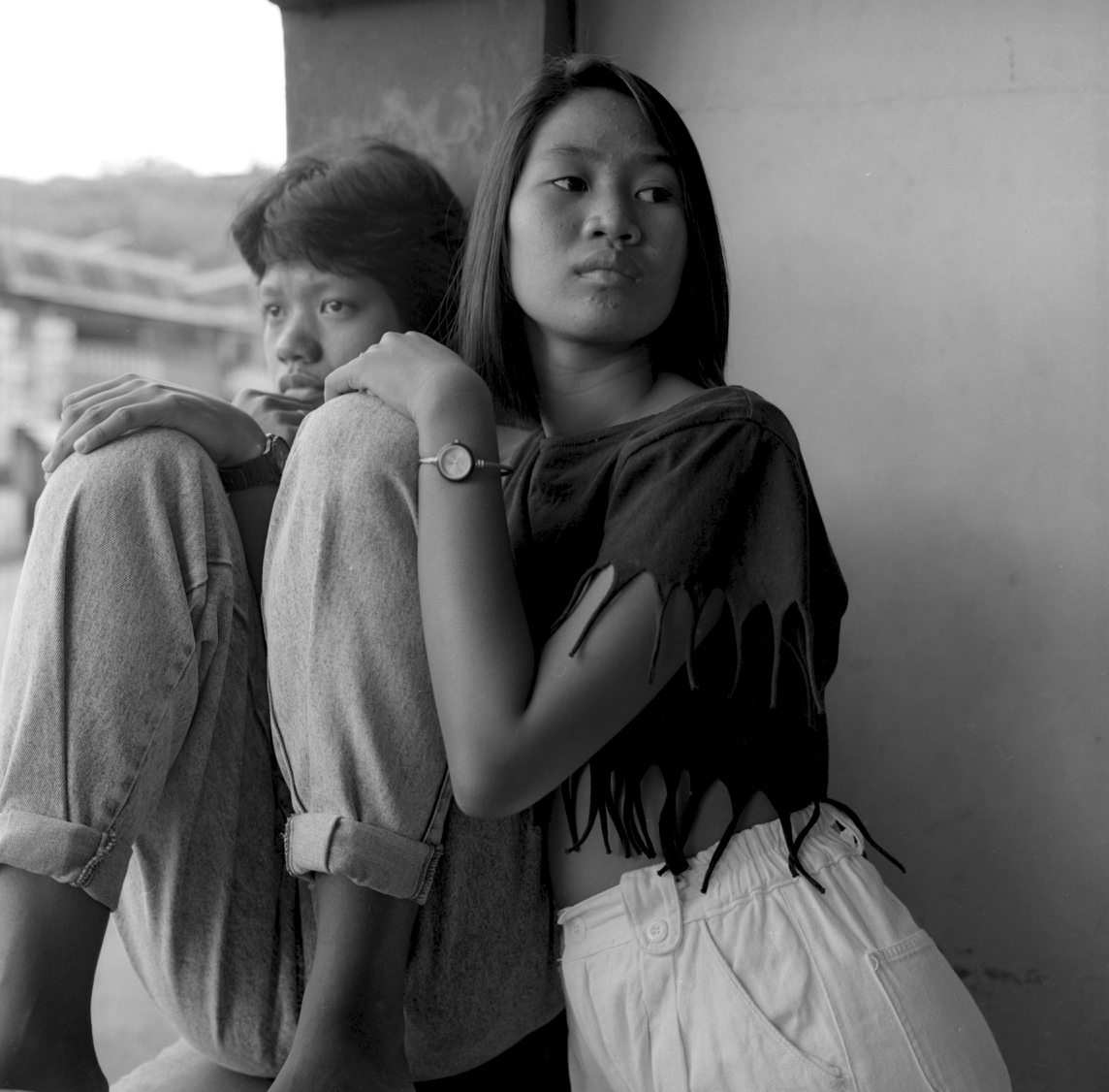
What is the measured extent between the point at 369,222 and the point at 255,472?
507mm

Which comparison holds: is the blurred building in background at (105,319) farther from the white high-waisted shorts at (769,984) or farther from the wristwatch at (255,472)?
the white high-waisted shorts at (769,984)

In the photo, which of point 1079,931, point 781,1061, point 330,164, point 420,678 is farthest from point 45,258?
point 1079,931

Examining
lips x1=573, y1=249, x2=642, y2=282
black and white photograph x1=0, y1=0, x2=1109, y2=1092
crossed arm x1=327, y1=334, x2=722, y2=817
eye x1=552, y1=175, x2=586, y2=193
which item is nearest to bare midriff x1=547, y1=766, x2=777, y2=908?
black and white photograph x1=0, y1=0, x2=1109, y2=1092

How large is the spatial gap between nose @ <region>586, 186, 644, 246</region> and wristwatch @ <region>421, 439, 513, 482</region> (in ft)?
1.02

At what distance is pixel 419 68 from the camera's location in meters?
1.74

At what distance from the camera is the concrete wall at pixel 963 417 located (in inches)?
58.4

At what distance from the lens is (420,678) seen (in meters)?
0.99

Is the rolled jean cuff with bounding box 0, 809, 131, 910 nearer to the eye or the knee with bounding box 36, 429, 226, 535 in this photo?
the knee with bounding box 36, 429, 226, 535

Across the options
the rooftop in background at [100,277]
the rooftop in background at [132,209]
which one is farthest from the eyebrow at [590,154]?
the rooftop in background at [100,277]

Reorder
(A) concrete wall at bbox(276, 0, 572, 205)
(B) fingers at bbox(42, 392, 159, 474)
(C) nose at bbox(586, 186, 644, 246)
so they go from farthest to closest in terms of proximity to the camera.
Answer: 1. (A) concrete wall at bbox(276, 0, 572, 205)
2. (C) nose at bbox(586, 186, 644, 246)
3. (B) fingers at bbox(42, 392, 159, 474)

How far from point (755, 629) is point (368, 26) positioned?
1212 millimetres

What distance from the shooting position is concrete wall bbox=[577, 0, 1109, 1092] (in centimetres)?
148

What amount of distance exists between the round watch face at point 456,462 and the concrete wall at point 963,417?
0.73 m

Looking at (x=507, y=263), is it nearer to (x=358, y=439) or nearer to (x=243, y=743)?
(x=358, y=439)
